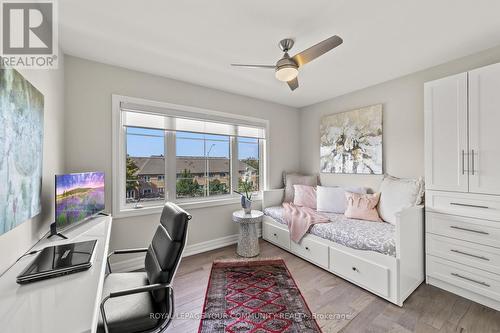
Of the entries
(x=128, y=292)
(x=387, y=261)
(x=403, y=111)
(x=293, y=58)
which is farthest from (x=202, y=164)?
(x=403, y=111)

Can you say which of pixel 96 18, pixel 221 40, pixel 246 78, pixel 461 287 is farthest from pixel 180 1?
pixel 461 287

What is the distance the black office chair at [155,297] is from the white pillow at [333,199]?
8.04ft

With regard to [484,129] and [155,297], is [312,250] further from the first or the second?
[484,129]

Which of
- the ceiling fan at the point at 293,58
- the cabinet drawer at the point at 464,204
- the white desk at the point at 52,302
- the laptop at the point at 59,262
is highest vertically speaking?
the ceiling fan at the point at 293,58

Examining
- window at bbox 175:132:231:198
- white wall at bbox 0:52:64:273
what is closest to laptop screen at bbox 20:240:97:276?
white wall at bbox 0:52:64:273

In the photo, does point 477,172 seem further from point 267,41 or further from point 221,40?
point 221,40

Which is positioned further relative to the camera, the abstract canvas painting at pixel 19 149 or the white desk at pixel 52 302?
the abstract canvas painting at pixel 19 149

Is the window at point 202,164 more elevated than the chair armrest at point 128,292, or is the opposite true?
the window at point 202,164

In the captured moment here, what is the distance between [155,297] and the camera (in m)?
1.24

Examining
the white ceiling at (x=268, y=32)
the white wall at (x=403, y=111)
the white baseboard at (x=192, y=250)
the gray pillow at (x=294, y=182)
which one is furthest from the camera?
the gray pillow at (x=294, y=182)

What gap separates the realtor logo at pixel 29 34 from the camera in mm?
1171

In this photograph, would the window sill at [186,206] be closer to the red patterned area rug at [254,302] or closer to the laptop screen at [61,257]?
the red patterned area rug at [254,302]

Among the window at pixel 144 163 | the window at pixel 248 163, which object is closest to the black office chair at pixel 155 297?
the window at pixel 144 163

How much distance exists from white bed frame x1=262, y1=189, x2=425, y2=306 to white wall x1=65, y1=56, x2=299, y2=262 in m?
1.49
